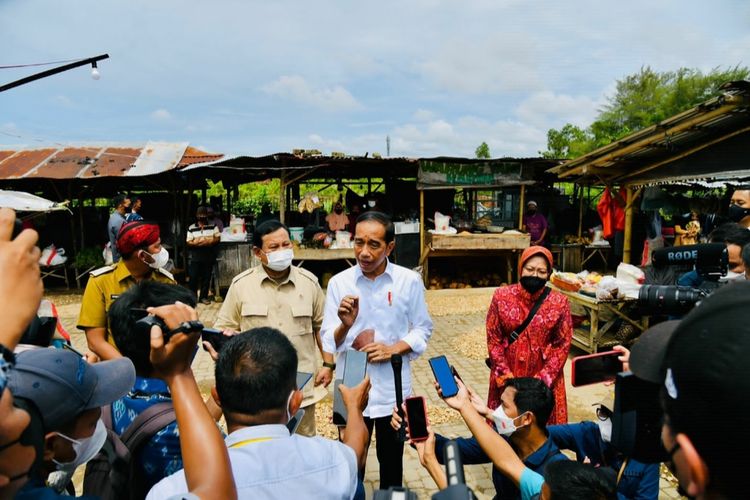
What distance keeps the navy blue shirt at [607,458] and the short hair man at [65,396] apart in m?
1.98

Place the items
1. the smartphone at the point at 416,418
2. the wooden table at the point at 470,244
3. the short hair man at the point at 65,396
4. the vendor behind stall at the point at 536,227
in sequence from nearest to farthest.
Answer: the short hair man at the point at 65,396
the smartphone at the point at 416,418
the wooden table at the point at 470,244
the vendor behind stall at the point at 536,227

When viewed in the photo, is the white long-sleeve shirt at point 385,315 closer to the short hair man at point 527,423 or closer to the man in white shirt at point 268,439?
the short hair man at point 527,423

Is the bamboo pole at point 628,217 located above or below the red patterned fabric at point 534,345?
above

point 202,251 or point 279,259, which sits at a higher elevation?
point 279,259

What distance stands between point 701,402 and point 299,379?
1.33 m

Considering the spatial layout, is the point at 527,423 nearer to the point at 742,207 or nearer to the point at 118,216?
the point at 742,207

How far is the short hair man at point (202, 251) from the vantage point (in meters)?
8.81

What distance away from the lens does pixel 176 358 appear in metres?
1.18

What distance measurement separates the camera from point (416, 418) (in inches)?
72.0

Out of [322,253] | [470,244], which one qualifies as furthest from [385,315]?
[470,244]

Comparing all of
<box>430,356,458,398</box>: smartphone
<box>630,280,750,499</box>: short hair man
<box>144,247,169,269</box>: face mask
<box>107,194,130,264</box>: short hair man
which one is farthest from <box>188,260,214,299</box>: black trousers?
<box>630,280,750,499</box>: short hair man

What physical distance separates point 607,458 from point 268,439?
5.82 feet

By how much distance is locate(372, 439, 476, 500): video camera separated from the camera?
2.45ft

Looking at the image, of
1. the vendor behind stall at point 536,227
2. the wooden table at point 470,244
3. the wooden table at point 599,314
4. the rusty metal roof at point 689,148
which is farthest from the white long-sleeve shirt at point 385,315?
the vendor behind stall at point 536,227
